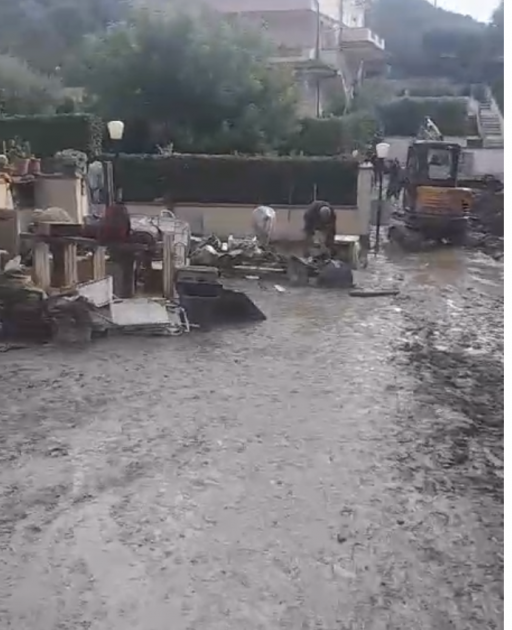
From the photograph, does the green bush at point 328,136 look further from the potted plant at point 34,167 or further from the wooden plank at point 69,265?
the wooden plank at point 69,265

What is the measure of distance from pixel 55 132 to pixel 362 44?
7790 millimetres

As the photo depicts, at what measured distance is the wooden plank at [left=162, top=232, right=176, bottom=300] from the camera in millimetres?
5902

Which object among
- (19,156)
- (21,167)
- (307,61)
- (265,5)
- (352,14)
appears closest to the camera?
(21,167)

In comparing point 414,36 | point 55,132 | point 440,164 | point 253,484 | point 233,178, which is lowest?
point 253,484

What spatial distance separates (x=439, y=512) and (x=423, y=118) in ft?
44.0

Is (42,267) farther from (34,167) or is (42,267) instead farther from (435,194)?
(435,194)

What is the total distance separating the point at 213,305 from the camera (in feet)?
18.8

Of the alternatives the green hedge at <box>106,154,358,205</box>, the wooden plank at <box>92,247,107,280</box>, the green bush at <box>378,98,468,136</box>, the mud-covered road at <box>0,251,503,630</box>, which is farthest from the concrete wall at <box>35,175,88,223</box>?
the green bush at <box>378,98,468,136</box>

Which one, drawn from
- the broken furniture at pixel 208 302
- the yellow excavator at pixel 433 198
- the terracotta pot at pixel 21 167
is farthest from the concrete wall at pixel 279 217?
the broken furniture at pixel 208 302

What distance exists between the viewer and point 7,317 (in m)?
5.12

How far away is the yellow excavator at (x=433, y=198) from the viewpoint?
10.3 metres

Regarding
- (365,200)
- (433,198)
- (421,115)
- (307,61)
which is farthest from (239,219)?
(421,115)
